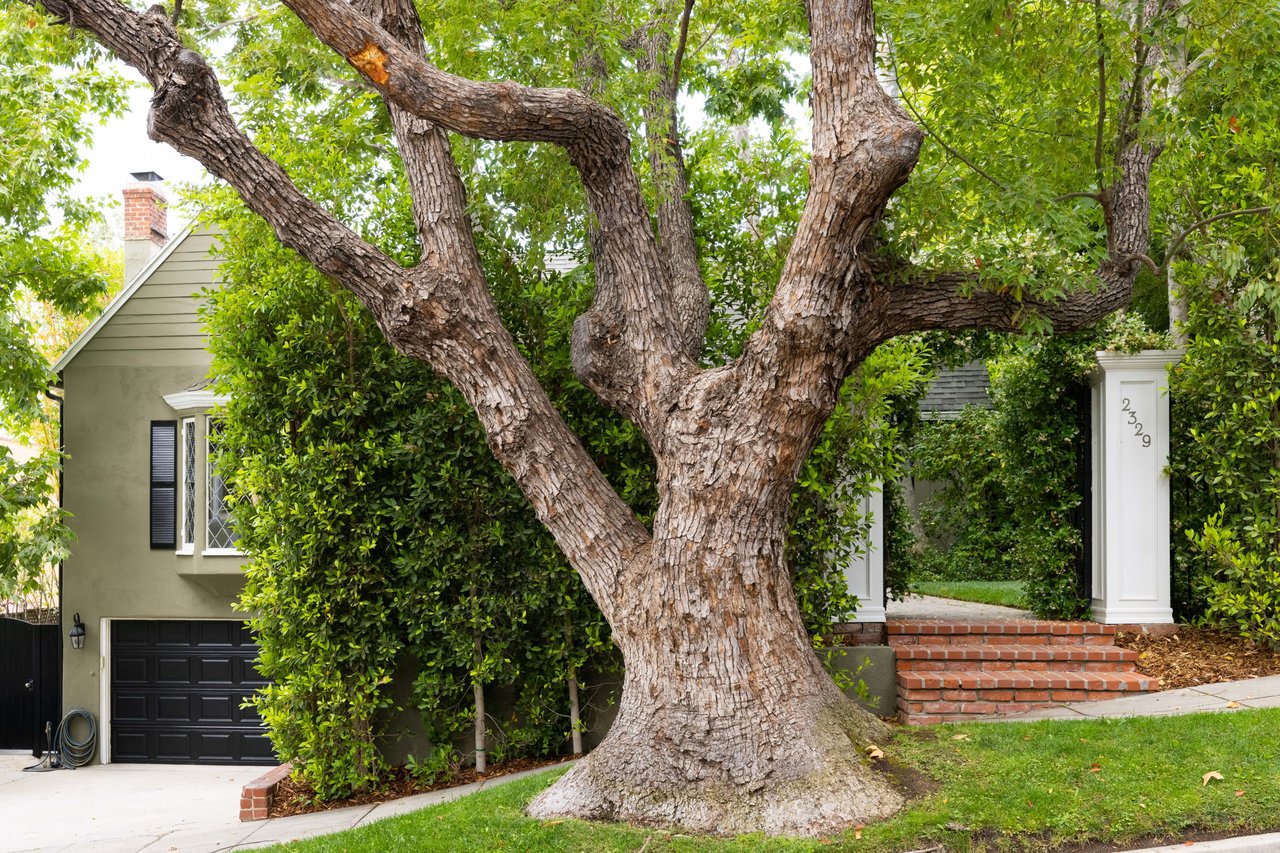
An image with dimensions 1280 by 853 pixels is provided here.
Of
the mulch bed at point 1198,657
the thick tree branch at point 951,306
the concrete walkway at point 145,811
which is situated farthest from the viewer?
the mulch bed at point 1198,657

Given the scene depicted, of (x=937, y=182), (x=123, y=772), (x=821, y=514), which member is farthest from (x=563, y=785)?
(x=123, y=772)

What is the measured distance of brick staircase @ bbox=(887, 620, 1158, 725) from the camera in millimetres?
7520

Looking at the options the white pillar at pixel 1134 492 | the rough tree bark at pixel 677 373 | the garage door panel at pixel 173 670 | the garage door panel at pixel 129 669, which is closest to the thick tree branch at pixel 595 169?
the rough tree bark at pixel 677 373

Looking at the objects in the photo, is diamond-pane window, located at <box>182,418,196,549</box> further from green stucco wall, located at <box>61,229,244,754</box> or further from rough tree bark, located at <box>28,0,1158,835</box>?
rough tree bark, located at <box>28,0,1158,835</box>

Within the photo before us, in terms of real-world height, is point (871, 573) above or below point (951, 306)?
below

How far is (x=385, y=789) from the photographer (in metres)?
7.75

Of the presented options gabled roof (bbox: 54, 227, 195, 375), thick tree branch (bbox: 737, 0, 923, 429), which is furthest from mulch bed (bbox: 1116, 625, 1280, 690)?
gabled roof (bbox: 54, 227, 195, 375)

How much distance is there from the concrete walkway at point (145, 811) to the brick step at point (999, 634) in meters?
3.03

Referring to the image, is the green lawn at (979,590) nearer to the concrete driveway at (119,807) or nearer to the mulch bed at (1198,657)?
the mulch bed at (1198,657)

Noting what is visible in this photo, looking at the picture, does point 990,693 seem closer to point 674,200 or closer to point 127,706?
point 674,200

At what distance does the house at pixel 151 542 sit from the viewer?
13766 millimetres

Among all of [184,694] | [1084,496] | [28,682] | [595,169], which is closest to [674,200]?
[595,169]

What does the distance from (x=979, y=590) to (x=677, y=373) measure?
8668mm

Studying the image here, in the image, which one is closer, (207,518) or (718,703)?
(718,703)
